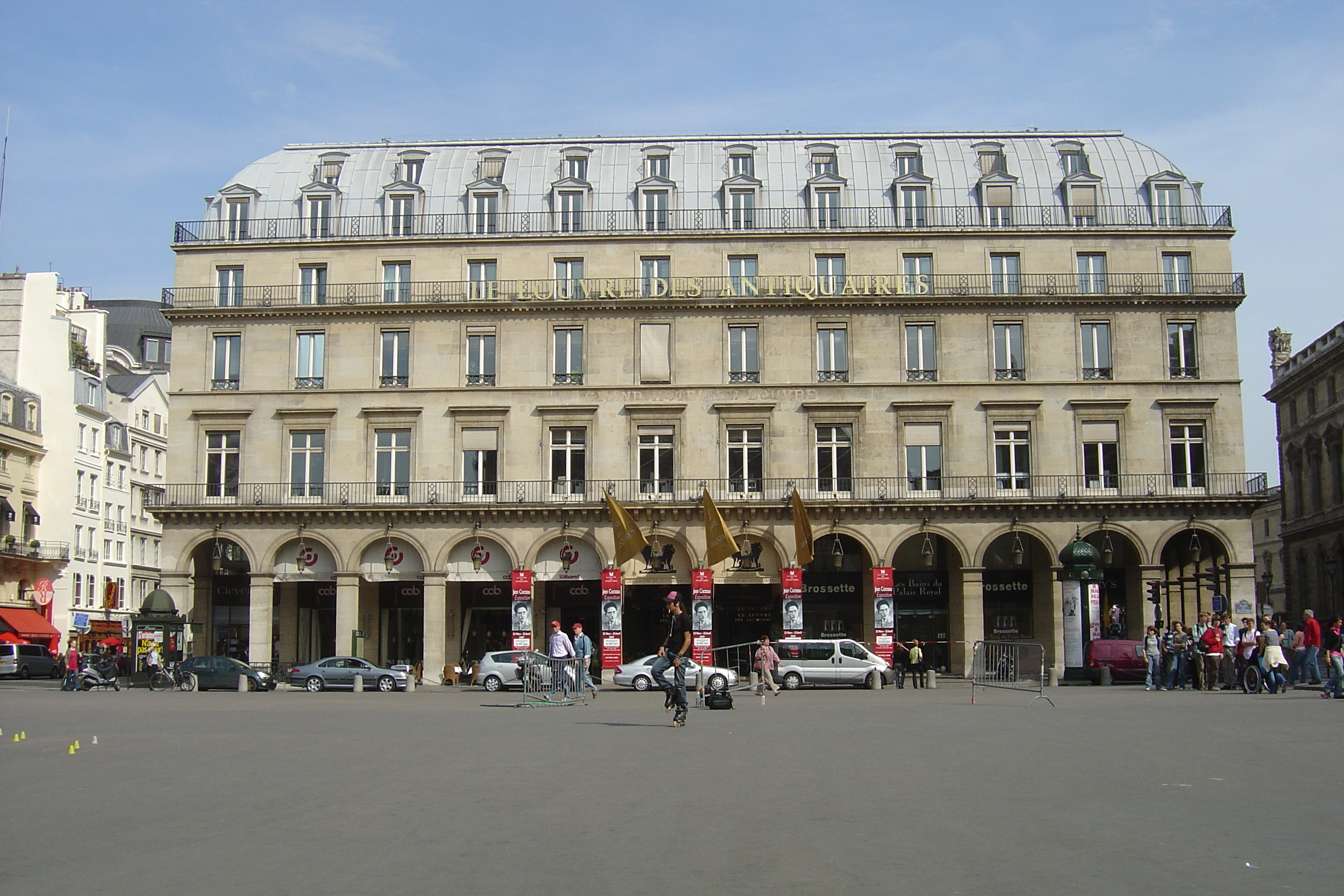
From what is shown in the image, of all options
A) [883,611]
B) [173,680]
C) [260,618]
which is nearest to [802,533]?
[883,611]

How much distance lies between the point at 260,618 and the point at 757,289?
23.3 metres

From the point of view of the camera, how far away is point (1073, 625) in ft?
141

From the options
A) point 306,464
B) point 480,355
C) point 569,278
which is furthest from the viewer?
point 569,278

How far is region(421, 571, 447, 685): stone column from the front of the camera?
2029 inches

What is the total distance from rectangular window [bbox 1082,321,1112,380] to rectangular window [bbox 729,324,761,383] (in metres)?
12.9

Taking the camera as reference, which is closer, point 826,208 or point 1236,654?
point 1236,654

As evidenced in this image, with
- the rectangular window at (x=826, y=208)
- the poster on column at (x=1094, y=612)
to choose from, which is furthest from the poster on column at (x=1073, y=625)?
the rectangular window at (x=826, y=208)

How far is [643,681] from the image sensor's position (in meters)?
42.7

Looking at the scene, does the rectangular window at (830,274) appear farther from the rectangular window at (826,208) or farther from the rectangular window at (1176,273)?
the rectangular window at (1176,273)

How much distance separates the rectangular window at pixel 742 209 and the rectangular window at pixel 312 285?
16.7m

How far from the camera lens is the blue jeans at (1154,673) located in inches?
1436

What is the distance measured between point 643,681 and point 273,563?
58.1 ft

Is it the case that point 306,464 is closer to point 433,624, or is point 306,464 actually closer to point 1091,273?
point 433,624

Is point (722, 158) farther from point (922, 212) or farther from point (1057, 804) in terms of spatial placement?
point (1057, 804)
